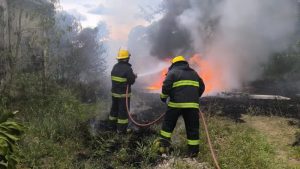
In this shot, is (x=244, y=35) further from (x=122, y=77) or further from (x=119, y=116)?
(x=119, y=116)

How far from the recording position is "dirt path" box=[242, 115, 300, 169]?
752cm

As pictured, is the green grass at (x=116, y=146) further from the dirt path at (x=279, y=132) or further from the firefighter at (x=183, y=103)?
the firefighter at (x=183, y=103)

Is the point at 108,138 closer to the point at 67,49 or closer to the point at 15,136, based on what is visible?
the point at 15,136

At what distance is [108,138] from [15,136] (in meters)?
3.45

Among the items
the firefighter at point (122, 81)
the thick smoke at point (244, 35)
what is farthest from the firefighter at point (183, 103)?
the thick smoke at point (244, 35)

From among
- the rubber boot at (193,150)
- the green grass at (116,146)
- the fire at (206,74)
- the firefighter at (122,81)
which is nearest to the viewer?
the green grass at (116,146)

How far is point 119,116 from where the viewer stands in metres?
9.05

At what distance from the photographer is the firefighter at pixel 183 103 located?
7363 mm

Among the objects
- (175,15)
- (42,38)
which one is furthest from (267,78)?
(42,38)

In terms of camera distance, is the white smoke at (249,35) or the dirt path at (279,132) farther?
the white smoke at (249,35)

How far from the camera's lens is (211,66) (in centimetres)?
1672

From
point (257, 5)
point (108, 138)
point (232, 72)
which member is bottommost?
point (108, 138)

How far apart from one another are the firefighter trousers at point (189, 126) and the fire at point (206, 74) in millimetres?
7692

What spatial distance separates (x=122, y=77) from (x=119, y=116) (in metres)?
0.96
